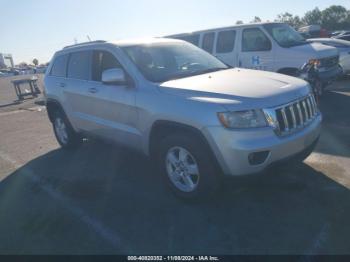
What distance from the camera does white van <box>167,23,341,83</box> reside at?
8.69 metres

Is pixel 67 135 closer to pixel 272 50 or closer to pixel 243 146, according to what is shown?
pixel 243 146

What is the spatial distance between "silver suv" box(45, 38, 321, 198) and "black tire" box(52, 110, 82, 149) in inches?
35.1

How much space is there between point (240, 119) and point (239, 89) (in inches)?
17.1

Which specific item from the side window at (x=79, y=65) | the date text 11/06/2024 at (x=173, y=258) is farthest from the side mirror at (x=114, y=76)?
the date text 11/06/2024 at (x=173, y=258)

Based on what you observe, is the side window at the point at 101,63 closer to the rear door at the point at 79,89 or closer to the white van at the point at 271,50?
the rear door at the point at 79,89

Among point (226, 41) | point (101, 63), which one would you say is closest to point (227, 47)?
point (226, 41)

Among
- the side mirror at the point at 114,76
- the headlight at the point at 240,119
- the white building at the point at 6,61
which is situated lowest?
the white building at the point at 6,61

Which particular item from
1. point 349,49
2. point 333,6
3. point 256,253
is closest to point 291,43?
point 349,49

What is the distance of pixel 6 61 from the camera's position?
12525 cm

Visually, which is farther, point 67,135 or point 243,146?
point 67,135

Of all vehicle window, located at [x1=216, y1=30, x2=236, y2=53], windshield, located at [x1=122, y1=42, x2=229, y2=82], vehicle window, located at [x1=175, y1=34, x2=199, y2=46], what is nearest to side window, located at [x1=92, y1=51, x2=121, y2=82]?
windshield, located at [x1=122, y1=42, x2=229, y2=82]

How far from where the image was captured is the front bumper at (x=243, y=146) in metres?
3.45

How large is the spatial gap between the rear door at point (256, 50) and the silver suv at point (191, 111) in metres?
4.15

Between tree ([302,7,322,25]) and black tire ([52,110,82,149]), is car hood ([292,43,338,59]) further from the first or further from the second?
tree ([302,7,322,25])
